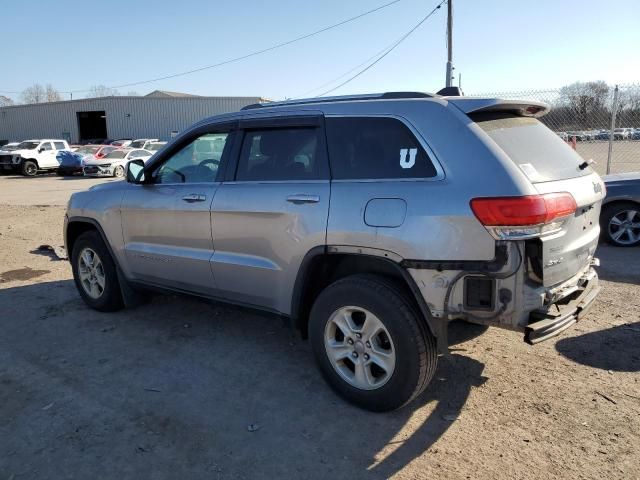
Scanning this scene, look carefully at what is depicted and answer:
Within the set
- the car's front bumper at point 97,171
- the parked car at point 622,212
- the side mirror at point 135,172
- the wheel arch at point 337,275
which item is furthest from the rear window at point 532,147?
the car's front bumper at point 97,171

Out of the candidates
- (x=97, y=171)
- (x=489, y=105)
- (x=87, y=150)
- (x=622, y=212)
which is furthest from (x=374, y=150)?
(x=87, y=150)

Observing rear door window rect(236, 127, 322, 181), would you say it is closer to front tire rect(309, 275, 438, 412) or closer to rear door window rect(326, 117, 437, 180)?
rear door window rect(326, 117, 437, 180)

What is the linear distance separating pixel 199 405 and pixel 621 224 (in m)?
6.50

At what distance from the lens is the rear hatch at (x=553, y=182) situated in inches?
112

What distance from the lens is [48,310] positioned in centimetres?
536

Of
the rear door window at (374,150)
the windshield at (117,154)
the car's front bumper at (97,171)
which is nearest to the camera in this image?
the rear door window at (374,150)

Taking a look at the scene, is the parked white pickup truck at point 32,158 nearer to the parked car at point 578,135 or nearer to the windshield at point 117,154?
the windshield at point 117,154

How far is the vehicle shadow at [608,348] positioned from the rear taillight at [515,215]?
169 centimetres

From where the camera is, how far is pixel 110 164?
2520cm

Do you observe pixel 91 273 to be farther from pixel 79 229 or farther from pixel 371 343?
pixel 371 343

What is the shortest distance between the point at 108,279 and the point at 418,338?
10.8 feet

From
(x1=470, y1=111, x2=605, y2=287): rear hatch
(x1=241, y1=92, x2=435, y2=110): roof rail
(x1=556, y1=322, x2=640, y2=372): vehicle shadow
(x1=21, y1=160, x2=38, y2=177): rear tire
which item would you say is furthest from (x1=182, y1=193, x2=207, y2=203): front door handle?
(x1=21, y1=160, x2=38, y2=177): rear tire

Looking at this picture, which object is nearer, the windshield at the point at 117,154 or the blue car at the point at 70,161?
the windshield at the point at 117,154

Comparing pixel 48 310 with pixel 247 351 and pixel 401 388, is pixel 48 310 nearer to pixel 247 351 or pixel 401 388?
pixel 247 351
